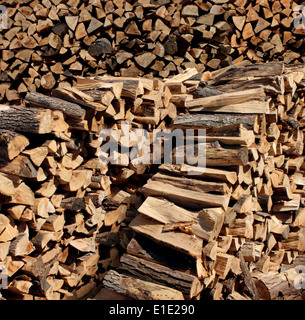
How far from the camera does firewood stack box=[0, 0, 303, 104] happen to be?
15.6 ft

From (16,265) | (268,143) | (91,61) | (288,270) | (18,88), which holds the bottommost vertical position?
(288,270)

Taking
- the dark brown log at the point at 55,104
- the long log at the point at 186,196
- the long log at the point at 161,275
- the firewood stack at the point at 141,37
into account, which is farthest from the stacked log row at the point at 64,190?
the firewood stack at the point at 141,37

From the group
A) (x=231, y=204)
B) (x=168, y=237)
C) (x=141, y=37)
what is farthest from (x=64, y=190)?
(x=141, y=37)

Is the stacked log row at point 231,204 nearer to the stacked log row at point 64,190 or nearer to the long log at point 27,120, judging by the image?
the stacked log row at point 64,190

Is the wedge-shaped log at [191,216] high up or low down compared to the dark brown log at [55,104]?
down

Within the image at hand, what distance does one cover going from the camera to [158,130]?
3.24 meters

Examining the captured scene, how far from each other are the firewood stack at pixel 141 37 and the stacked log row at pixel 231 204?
1.40 m

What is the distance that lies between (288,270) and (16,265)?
2161mm

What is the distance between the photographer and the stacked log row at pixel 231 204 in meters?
2.33

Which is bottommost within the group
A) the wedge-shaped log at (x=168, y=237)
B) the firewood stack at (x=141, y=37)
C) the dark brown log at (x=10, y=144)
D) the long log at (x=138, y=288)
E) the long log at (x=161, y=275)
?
the long log at (x=138, y=288)

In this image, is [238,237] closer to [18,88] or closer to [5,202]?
[5,202]

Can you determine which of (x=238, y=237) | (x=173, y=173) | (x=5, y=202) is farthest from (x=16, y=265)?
(x=238, y=237)

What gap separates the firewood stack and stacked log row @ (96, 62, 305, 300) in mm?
1401

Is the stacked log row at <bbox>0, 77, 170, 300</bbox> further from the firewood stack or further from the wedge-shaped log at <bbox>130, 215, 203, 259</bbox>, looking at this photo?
the firewood stack
